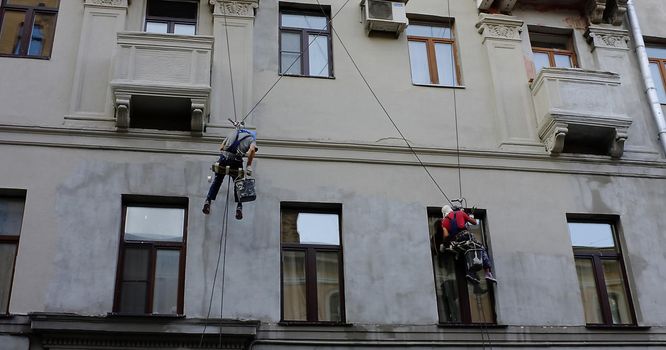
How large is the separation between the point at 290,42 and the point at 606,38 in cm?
673

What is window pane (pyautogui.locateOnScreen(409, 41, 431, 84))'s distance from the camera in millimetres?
16609

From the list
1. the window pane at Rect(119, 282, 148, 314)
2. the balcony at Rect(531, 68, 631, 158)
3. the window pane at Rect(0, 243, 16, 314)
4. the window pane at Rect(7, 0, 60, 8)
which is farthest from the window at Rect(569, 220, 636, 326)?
the window pane at Rect(7, 0, 60, 8)

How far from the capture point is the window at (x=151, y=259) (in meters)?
13.4

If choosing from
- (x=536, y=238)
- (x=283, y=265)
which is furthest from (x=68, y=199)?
(x=536, y=238)

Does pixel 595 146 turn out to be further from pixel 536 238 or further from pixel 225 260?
pixel 225 260

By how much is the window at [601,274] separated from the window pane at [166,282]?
23.1 feet

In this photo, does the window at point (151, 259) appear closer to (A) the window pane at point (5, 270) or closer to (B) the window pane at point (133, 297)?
(B) the window pane at point (133, 297)

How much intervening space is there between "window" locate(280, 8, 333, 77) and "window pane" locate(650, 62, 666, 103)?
7.07m

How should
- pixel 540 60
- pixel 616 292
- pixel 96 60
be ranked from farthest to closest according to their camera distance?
pixel 540 60, pixel 96 60, pixel 616 292

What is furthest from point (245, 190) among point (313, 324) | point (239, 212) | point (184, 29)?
point (184, 29)

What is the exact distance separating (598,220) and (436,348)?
4356mm

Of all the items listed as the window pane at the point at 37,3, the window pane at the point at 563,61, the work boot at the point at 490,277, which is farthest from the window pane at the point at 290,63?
the window pane at the point at 563,61

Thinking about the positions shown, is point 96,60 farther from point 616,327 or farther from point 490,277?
point 616,327

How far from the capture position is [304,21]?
1689 centimetres
